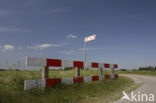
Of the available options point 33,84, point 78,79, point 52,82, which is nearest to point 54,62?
point 52,82

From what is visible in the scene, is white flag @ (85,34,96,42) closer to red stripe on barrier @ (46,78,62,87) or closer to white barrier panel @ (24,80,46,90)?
red stripe on barrier @ (46,78,62,87)

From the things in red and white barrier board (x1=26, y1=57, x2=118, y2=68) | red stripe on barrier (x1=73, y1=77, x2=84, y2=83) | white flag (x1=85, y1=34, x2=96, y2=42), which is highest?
white flag (x1=85, y1=34, x2=96, y2=42)

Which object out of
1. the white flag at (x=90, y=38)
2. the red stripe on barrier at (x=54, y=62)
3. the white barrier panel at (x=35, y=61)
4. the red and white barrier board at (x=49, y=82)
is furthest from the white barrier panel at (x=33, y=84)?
the white flag at (x=90, y=38)

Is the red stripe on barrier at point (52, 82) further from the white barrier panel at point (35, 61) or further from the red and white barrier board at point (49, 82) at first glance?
the white barrier panel at point (35, 61)

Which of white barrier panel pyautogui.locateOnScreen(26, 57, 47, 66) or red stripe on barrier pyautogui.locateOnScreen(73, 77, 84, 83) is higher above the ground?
white barrier panel pyautogui.locateOnScreen(26, 57, 47, 66)

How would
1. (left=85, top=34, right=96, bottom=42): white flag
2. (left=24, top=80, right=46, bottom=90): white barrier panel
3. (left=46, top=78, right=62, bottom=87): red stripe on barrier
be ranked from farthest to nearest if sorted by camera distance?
1. (left=85, top=34, right=96, bottom=42): white flag
2. (left=46, top=78, right=62, bottom=87): red stripe on barrier
3. (left=24, top=80, right=46, bottom=90): white barrier panel

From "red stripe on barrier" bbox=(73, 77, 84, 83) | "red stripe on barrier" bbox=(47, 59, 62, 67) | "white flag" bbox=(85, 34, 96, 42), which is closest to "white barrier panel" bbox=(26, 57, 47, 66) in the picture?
→ "red stripe on barrier" bbox=(47, 59, 62, 67)

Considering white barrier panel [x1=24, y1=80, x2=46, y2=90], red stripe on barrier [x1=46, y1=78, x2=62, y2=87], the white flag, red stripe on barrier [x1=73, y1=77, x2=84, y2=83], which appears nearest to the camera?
white barrier panel [x1=24, y1=80, x2=46, y2=90]

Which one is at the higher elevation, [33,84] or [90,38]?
[90,38]

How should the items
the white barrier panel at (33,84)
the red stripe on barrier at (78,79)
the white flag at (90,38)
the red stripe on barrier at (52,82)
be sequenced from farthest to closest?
1. the white flag at (90,38)
2. the red stripe on barrier at (78,79)
3. the red stripe on barrier at (52,82)
4. the white barrier panel at (33,84)

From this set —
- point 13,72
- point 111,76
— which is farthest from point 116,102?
point 111,76

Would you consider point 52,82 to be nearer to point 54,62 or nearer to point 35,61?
point 54,62

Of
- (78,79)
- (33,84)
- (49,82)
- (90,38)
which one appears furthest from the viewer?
(90,38)

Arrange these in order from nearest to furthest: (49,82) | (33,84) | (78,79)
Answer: (33,84), (49,82), (78,79)
